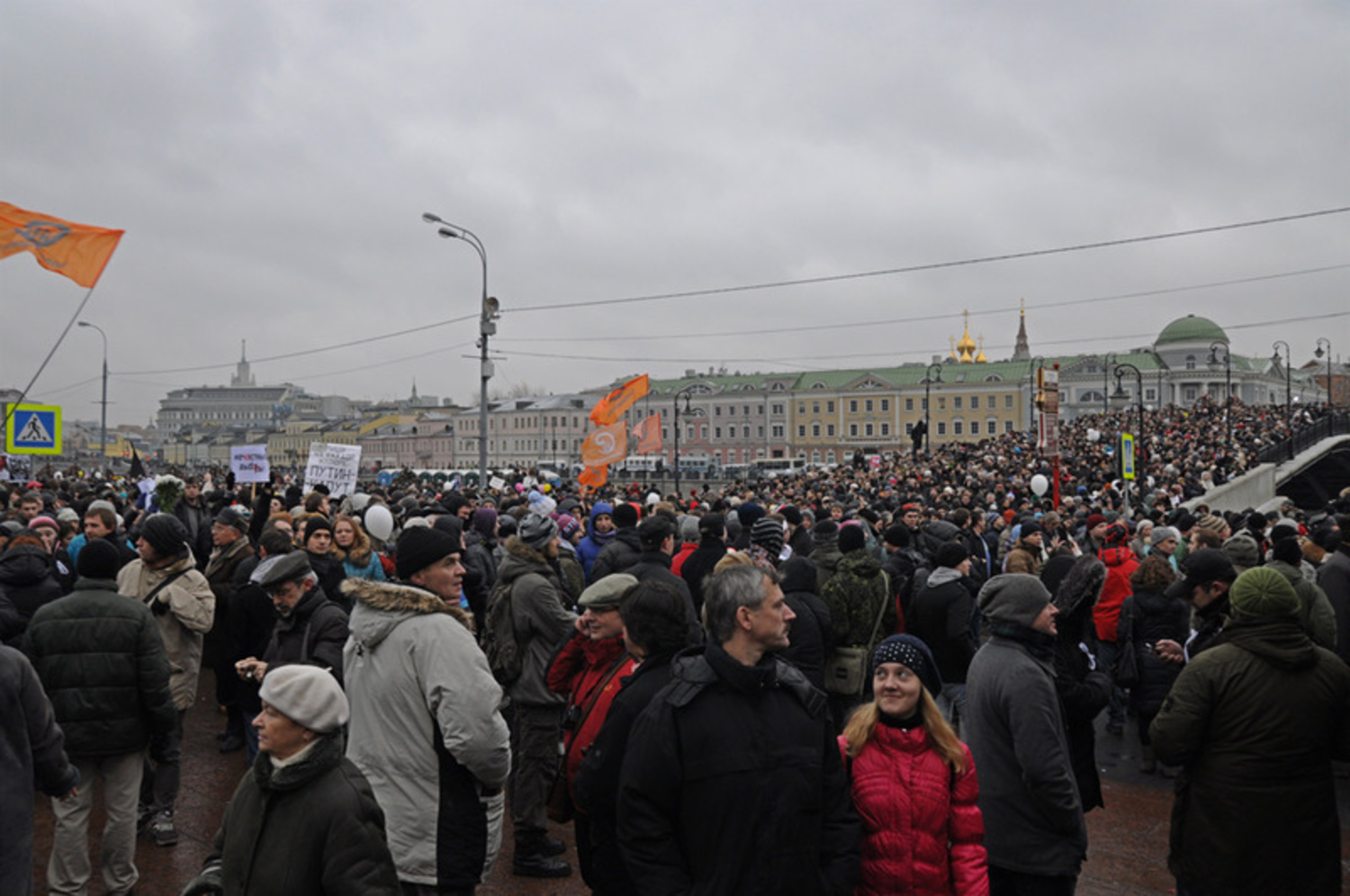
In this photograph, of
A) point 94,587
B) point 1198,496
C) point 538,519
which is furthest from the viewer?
point 1198,496

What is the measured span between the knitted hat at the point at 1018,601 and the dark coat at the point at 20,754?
3872 millimetres

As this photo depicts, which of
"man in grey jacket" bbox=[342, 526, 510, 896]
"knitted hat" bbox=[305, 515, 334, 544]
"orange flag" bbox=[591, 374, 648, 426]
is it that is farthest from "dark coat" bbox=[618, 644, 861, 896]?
"orange flag" bbox=[591, 374, 648, 426]

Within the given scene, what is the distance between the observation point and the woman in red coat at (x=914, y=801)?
298 centimetres

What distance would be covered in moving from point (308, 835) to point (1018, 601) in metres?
2.67

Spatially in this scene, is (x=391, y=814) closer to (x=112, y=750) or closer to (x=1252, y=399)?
(x=112, y=750)

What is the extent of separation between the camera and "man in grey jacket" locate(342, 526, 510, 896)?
Result: 352cm

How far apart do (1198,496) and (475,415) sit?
104m

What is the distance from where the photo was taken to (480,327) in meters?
21.2

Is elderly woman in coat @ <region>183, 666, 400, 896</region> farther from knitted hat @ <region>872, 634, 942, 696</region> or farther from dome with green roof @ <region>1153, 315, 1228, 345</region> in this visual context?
dome with green roof @ <region>1153, 315, 1228, 345</region>

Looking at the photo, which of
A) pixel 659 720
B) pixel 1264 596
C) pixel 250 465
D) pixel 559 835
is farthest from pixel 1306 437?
pixel 659 720

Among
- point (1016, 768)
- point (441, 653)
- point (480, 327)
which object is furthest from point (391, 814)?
point (480, 327)

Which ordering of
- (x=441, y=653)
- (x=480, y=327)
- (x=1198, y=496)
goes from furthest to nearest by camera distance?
1. (x=1198, y=496)
2. (x=480, y=327)
3. (x=441, y=653)

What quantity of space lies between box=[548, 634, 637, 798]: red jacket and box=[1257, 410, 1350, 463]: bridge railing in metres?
32.5

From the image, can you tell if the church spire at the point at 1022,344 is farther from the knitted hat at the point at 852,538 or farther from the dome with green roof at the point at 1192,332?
the knitted hat at the point at 852,538
